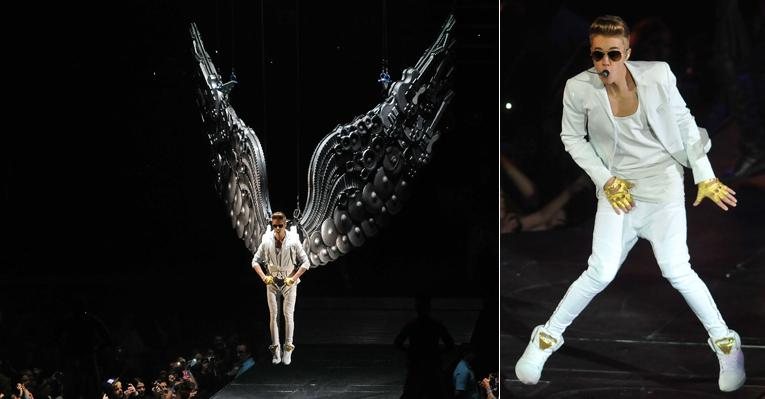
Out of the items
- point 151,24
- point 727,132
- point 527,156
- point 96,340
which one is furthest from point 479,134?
point 96,340

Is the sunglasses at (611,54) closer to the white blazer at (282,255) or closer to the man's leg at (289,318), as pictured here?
the white blazer at (282,255)

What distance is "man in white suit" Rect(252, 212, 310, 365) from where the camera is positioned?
5.65 metres

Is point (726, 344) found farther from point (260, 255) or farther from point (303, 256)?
point (260, 255)

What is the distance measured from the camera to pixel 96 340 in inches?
235

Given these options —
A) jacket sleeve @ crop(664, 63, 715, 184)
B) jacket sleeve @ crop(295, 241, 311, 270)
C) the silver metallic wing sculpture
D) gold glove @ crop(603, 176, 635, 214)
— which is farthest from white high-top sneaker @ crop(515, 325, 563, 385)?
jacket sleeve @ crop(295, 241, 311, 270)

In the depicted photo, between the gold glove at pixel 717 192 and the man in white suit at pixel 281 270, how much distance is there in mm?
2254

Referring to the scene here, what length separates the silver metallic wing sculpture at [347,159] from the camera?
5.55 metres

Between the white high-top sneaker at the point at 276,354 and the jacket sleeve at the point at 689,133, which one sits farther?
the white high-top sneaker at the point at 276,354

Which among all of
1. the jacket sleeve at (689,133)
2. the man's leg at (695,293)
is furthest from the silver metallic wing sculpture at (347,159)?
the man's leg at (695,293)

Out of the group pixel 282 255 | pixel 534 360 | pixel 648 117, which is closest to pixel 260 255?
pixel 282 255

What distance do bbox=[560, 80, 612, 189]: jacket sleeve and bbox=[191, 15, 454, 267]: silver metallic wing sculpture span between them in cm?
65

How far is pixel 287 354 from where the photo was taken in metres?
5.76

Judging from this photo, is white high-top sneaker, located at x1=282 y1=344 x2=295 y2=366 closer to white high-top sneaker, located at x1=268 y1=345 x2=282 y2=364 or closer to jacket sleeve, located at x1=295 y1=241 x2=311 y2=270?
white high-top sneaker, located at x1=268 y1=345 x2=282 y2=364

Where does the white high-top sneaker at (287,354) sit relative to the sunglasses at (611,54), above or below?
below
